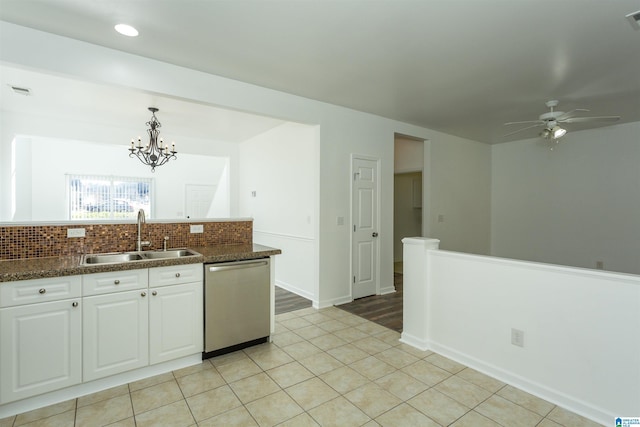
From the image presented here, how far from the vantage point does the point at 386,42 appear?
2.56m

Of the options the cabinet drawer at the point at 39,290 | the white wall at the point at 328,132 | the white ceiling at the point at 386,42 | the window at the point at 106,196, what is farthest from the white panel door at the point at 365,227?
the window at the point at 106,196

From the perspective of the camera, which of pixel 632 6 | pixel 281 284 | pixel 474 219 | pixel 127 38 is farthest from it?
pixel 474 219

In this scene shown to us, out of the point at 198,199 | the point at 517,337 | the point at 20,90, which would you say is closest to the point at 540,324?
the point at 517,337

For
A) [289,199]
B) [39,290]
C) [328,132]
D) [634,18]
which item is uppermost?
[634,18]

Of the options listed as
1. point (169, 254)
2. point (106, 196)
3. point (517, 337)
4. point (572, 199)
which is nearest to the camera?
point (517, 337)

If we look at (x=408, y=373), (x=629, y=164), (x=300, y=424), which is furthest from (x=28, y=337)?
(x=629, y=164)

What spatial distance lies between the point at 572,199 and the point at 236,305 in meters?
6.05

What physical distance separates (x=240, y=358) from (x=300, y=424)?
105 centimetres

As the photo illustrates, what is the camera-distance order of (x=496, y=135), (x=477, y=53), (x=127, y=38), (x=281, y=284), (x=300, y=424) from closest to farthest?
(x=300, y=424) → (x=127, y=38) → (x=477, y=53) → (x=281, y=284) → (x=496, y=135)

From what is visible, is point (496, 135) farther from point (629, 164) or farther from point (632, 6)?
point (632, 6)

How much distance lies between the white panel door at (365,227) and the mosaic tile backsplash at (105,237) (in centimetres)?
164

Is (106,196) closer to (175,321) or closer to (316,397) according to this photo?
(175,321)

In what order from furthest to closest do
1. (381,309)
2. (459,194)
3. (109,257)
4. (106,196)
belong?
(106,196) → (459,194) → (381,309) → (109,257)

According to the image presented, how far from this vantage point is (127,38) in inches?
98.7
